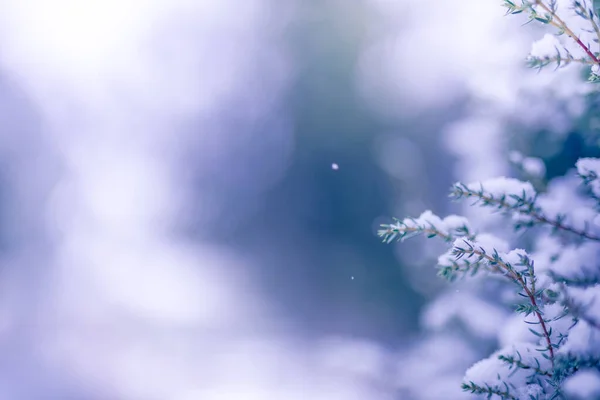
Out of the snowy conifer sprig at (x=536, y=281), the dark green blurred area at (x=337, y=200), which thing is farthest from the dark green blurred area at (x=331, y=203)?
the snowy conifer sprig at (x=536, y=281)

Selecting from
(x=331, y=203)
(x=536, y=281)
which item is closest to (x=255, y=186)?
(x=331, y=203)

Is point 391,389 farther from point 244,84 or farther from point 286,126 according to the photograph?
point 244,84

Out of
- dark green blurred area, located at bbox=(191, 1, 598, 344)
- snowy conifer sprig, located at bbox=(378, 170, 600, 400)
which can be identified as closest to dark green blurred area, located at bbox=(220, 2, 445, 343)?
dark green blurred area, located at bbox=(191, 1, 598, 344)

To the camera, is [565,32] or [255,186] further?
[255,186]

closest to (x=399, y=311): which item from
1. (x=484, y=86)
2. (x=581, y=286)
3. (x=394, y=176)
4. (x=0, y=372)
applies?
(x=394, y=176)

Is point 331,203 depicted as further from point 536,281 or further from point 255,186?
point 536,281

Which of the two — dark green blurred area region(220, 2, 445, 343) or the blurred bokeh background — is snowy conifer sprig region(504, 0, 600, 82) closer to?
the blurred bokeh background

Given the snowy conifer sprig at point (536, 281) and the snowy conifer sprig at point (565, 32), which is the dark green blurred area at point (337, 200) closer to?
the snowy conifer sprig at point (536, 281)
